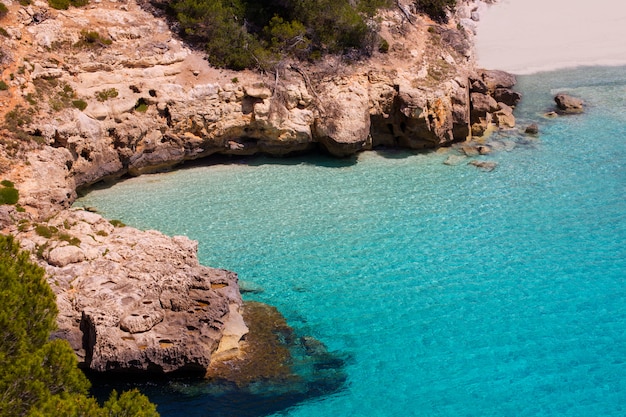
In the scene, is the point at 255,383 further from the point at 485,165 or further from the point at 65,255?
the point at 485,165

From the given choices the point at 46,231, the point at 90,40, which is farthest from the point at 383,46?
the point at 46,231

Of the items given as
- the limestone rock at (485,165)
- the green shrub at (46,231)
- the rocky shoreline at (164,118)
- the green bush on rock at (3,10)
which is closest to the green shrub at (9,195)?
the rocky shoreline at (164,118)

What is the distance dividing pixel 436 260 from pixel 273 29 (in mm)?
17213

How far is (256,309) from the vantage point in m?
22.9

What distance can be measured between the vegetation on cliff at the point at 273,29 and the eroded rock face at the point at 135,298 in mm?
14780

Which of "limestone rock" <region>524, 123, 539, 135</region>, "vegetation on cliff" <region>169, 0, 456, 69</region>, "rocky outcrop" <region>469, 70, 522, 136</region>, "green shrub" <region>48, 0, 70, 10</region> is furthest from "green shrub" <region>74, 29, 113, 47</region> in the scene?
"limestone rock" <region>524, 123, 539, 135</region>

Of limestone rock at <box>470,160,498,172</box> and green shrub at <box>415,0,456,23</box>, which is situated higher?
green shrub at <box>415,0,456,23</box>

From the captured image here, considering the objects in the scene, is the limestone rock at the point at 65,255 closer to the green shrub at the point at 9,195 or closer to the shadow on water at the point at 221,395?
the shadow on water at the point at 221,395

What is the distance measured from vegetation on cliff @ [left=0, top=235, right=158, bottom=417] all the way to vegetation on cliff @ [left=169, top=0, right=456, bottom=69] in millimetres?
21650

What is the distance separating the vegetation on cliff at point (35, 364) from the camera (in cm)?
1258

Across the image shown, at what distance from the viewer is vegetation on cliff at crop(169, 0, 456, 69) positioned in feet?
115

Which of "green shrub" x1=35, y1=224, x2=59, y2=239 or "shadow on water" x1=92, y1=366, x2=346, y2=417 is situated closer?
"shadow on water" x1=92, y1=366, x2=346, y2=417

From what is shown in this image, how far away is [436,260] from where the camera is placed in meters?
25.3

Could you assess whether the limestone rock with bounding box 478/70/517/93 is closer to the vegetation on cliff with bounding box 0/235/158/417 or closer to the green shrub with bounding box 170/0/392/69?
the green shrub with bounding box 170/0/392/69
